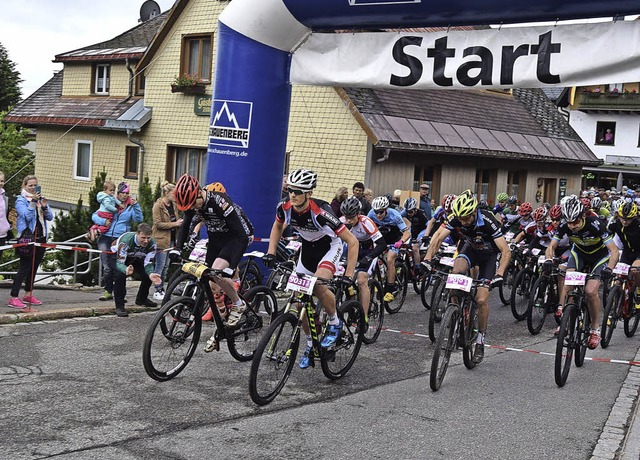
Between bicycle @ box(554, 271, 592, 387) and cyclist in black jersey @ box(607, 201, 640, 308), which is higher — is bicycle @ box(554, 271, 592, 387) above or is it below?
below

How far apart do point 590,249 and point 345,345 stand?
12.3 feet

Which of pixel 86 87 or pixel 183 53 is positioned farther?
pixel 86 87

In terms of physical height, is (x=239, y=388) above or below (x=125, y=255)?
below

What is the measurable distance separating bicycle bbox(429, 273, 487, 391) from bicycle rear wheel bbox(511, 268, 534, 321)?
12.6ft

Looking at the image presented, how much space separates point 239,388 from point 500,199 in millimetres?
13242

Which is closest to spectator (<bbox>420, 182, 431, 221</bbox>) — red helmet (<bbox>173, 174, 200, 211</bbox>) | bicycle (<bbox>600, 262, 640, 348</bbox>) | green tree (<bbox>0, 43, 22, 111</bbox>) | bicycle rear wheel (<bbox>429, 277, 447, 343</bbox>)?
bicycle (<bbox>600, 262, 640, 348</bbox>)

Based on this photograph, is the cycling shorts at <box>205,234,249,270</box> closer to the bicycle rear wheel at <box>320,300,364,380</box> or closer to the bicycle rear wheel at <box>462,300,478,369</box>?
the bicycle rear wheel at <box>320,300,364,380</box>

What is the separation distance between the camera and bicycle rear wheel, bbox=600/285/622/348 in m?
10.00

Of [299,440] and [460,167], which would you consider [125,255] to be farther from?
[460,167]

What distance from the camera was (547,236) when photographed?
1323 cm

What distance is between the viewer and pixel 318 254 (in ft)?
25.7

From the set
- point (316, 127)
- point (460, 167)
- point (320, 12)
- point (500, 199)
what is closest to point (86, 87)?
point (316, 127)

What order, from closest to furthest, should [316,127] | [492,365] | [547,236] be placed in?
1. [492,365]
2. [547,236]
3. [316,127]

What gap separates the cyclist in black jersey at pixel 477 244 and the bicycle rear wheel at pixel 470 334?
0.07 meters
